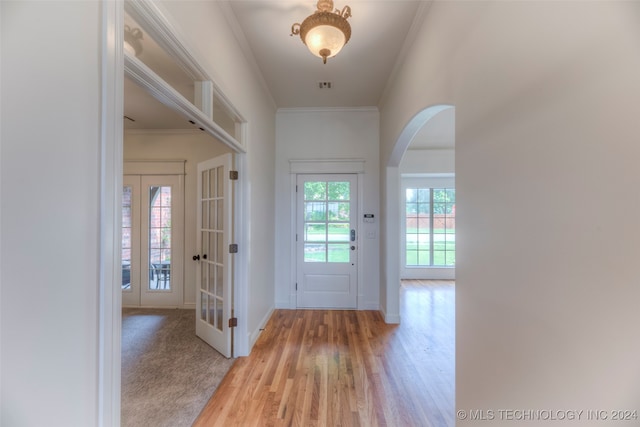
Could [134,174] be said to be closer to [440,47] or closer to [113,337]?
[113,337]

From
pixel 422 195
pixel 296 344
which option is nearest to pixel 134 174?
pixel 296 344

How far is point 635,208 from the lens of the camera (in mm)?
583

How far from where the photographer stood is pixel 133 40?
1127 millimetres

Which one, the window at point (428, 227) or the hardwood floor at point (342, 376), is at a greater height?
the window at point (428, 227)

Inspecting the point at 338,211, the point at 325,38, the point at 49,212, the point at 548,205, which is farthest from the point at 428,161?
the point at 49,212

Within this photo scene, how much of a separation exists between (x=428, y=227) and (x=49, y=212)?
6292 mm

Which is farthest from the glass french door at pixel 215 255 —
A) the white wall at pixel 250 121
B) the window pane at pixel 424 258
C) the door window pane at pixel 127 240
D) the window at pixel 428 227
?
the window pane at pixel 424 258

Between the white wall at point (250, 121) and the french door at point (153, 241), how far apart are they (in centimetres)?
161

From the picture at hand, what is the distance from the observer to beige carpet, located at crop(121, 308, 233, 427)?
5.85 ft

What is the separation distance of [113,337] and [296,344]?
2.10 m

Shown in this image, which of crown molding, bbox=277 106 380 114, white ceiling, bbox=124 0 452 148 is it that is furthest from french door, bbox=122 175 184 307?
crown molding, bbox=277 106 380 114

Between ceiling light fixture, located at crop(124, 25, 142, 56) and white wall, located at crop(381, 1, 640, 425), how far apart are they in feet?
5.18

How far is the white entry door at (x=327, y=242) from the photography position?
375 cm

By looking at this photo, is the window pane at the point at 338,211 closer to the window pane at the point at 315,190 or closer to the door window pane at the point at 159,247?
the window pane at the point at 315,190
